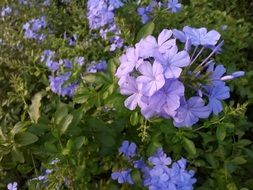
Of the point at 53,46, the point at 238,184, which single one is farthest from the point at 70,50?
the point at 238,184

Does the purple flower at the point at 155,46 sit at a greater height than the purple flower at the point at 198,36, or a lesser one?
greater

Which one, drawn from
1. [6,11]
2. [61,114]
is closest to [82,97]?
[61,114]

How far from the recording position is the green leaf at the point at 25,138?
1.47 metres

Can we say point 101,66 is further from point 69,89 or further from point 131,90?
point 131,90

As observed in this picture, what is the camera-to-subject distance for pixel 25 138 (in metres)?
1.48

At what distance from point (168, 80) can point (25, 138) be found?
54cm

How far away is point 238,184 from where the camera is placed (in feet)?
5.46

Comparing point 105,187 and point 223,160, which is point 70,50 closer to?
point 105,187

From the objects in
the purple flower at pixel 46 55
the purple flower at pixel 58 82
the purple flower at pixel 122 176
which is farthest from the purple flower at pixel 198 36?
the purple flower at pixel 46 55

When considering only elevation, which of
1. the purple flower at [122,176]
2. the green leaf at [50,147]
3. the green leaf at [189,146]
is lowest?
the purple flower at [122,176]

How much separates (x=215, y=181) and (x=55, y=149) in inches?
21.8

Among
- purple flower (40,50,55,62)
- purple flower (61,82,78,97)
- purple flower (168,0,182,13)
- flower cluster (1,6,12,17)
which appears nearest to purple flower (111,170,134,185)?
purple flower (61,82,78,97)

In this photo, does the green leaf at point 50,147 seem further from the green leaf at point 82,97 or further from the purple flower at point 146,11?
the purple flower at point 146,11

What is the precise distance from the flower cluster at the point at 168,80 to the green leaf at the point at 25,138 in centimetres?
39
